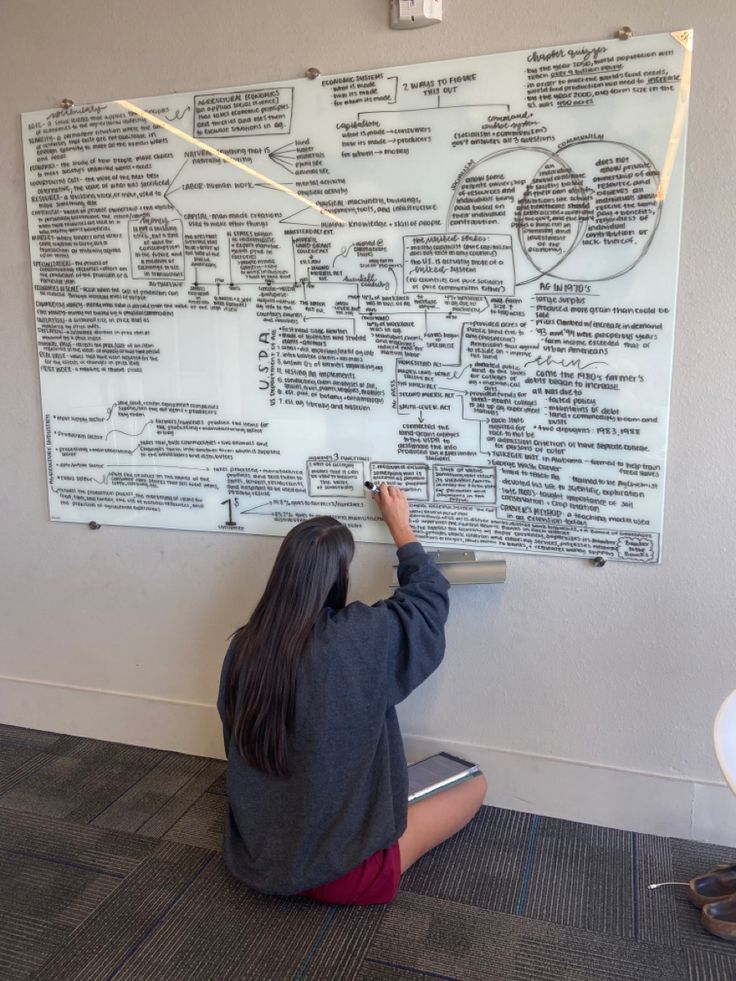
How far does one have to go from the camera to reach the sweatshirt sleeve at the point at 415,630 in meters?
1.71

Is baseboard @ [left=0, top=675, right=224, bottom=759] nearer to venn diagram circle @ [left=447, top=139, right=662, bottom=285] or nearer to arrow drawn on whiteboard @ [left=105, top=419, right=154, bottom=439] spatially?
arrow drawn on whiteboard @ [left=105, top=419, right=154, bottom=439]

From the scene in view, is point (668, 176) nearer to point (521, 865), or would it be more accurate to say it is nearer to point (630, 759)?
point (630, 759)

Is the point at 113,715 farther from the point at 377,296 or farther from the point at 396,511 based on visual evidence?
the point at 377,296

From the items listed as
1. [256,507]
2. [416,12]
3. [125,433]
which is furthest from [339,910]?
[416,12]

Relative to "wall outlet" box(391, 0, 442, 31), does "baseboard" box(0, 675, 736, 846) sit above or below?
below

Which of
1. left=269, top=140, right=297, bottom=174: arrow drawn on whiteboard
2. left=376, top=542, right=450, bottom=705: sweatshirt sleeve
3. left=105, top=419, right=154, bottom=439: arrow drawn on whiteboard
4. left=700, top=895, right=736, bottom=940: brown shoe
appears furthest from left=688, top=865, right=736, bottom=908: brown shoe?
left=269, top=140, right=297, bottom=174: arrow drawn on whiteboard

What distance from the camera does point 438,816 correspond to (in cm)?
192

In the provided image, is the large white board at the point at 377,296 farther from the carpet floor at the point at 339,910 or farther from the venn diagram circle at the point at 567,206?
the carpet floor at the point at 339,910

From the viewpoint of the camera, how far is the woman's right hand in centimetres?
198

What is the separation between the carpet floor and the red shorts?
0.03 m

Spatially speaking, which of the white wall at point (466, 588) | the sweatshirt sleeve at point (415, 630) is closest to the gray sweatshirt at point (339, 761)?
the sweatshirt sleeve at point (415, 630)

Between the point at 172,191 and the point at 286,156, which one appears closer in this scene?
the point at 286,156

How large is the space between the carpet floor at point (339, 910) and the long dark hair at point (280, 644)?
39 centimetres

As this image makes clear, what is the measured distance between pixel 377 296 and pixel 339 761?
118 cm
